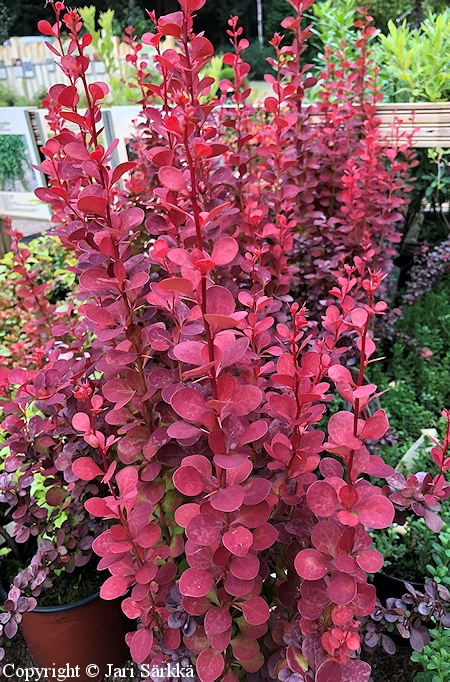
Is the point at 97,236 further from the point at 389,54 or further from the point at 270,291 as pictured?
the point at 389,54

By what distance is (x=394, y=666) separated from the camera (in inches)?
52.8

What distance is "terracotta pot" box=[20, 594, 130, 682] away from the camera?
131 cm

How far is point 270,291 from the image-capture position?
1.42 m

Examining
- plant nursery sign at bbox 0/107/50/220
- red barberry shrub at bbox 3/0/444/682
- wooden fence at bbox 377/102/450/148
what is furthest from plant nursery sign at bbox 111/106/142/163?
red barberry shrub at bbox 3/0/444/682

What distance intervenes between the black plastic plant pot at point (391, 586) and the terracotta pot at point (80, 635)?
28.7 inches

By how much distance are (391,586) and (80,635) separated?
85cm

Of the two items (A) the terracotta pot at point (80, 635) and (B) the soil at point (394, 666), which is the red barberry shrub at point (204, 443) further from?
(B) the soil at point (394, 666)

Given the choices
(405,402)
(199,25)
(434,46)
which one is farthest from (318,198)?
(199,25)

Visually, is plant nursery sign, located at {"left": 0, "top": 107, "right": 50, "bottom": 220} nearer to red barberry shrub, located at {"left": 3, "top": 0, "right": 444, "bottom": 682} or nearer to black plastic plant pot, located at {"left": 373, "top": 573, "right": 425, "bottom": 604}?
red barberry shrub, located at {"left": 3, "top": 0, "right": 444, "bottom": 682}

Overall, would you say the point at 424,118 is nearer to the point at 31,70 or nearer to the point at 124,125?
the point at 124,125

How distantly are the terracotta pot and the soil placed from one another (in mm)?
687

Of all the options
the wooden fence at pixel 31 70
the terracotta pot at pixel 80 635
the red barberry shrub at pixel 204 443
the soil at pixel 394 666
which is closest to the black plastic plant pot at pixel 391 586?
the soil at pixel 394 666

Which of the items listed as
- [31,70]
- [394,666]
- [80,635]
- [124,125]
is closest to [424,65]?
[124,125]

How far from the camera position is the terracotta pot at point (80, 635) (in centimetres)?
131
